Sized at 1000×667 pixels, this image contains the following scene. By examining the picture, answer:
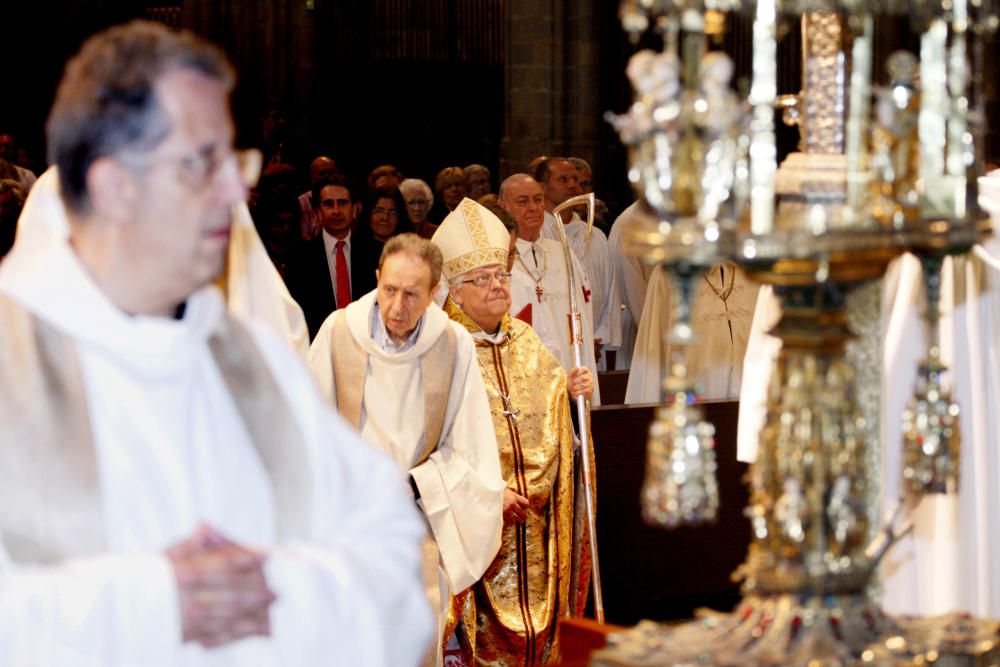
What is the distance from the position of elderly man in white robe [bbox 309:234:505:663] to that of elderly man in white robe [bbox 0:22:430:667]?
325 cm

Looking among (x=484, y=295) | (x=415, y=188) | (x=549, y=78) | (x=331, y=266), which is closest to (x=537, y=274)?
(x=331, y=266)

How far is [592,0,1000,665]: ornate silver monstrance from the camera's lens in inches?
94.3

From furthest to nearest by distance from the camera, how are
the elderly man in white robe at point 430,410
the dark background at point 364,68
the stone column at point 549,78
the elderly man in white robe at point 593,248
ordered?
the dark background at point 364,68 → the stone column at point 549,78 → the elderly man in white robe at point 593,248 → the elderly man in white robe at point 430,410

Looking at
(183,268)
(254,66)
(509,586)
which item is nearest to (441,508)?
(509,586)

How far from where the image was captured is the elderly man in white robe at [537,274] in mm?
8789

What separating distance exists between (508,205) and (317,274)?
3.71 ft

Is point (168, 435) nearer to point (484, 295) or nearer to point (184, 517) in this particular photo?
point (184, 517)

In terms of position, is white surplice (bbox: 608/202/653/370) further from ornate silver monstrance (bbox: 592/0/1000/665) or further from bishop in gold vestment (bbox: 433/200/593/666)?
ornate silver monstrance (bbox: 592/0/1000/665)

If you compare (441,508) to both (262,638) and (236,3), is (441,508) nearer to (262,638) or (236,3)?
(262,638)

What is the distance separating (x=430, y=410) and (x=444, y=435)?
15cm

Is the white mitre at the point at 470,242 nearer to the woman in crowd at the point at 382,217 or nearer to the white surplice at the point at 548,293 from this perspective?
the white surplice at the point at 548,293

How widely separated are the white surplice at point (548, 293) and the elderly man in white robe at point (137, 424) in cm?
620

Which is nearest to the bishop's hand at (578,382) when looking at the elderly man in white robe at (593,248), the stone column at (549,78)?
the elderly man in white robe at (593,248)

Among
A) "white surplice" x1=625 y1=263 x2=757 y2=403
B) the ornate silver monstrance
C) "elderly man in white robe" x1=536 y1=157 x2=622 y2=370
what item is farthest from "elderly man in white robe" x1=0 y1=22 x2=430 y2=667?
"elderly man in white robe" x1=536 y1=157 x2=622 y2=370
